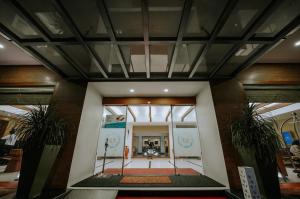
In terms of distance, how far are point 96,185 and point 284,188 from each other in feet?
15.0

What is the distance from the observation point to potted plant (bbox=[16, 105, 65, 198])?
96.7 inches

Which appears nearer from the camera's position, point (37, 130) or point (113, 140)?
point (37, 130)

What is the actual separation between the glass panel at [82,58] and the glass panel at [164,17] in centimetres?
163

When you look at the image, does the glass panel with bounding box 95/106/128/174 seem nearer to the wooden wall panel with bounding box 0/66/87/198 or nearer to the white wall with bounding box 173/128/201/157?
the wooden wall panel with bounding box 0/66/87/198

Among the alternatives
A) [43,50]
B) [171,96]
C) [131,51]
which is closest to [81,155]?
[43,50]

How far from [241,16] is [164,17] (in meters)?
1.27

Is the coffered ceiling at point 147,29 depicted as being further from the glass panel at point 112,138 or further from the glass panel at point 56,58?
the glass panel at point 112,138

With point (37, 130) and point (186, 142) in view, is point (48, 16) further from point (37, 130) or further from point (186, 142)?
point (186, 142)

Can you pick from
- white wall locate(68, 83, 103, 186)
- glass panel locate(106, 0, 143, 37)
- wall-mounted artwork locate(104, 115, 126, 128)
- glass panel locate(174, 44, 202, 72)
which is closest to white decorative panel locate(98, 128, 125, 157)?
wall-mounted artwork locate(104, 115, 126, 128)

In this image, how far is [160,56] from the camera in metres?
3.15

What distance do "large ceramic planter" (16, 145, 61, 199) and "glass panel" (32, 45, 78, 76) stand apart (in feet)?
6.71

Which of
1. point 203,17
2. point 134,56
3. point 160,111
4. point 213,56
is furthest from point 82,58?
point 160,111

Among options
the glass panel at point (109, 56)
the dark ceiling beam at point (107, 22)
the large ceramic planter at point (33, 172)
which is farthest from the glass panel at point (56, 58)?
the large ceramic planter at point (33, 172)

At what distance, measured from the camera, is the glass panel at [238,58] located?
2.78 metres
